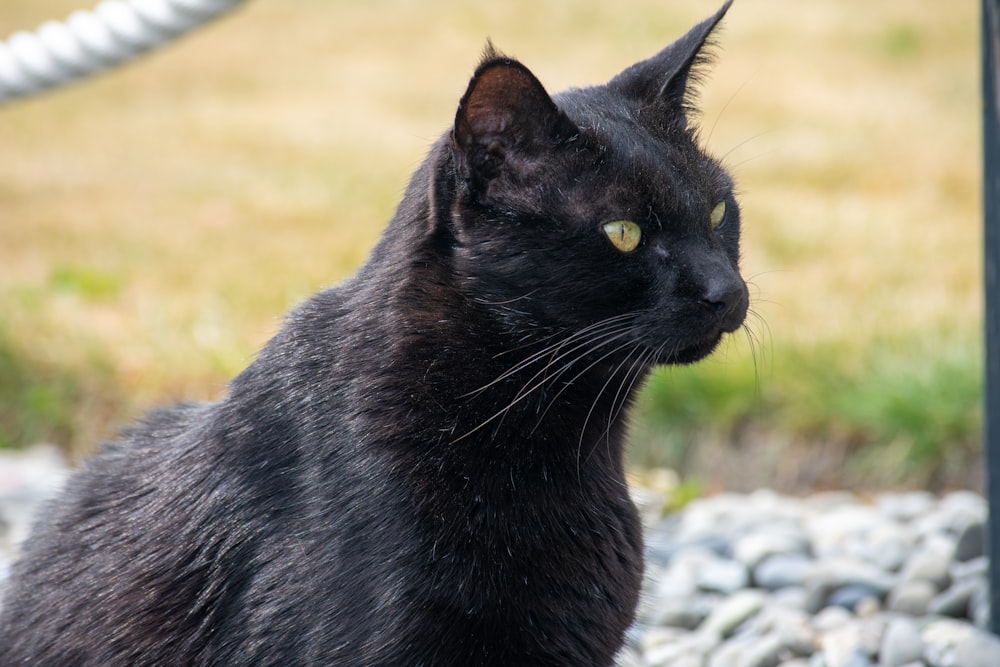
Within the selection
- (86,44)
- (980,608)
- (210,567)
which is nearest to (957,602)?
(980,608)

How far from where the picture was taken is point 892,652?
2.24 meters

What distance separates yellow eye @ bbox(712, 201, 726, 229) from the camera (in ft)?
5.83

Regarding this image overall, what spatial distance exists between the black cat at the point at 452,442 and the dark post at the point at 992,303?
849 mm

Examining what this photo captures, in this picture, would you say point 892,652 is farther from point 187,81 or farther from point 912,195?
point 187,81

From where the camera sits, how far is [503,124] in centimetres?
159

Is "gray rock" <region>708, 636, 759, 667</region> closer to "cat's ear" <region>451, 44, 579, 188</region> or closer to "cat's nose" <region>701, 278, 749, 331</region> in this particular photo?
"cat's nose" <region>701, 278, 749, 331</region>

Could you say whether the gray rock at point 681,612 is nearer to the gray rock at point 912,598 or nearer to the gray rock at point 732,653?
the gray rock at point 732,653

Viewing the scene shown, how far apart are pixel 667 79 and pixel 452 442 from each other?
2.13 ft

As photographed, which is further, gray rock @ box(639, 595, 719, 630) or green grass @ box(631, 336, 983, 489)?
green grass @ box(631, 336, 983, 489)

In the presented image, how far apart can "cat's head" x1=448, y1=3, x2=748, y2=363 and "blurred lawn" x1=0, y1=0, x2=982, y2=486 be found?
604 millimetres

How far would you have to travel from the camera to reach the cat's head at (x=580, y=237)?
160 cm

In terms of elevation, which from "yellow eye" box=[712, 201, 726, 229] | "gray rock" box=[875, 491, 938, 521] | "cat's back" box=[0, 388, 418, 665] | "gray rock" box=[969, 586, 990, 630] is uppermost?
"gray rock" box=[875, 491, 938, 521]

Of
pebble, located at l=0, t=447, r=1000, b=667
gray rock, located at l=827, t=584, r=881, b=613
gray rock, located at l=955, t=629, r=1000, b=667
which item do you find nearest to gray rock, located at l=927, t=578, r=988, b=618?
pebble, located at l=0, t=447, r=1000, b=667

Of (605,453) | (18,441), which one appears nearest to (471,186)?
(605,453)
